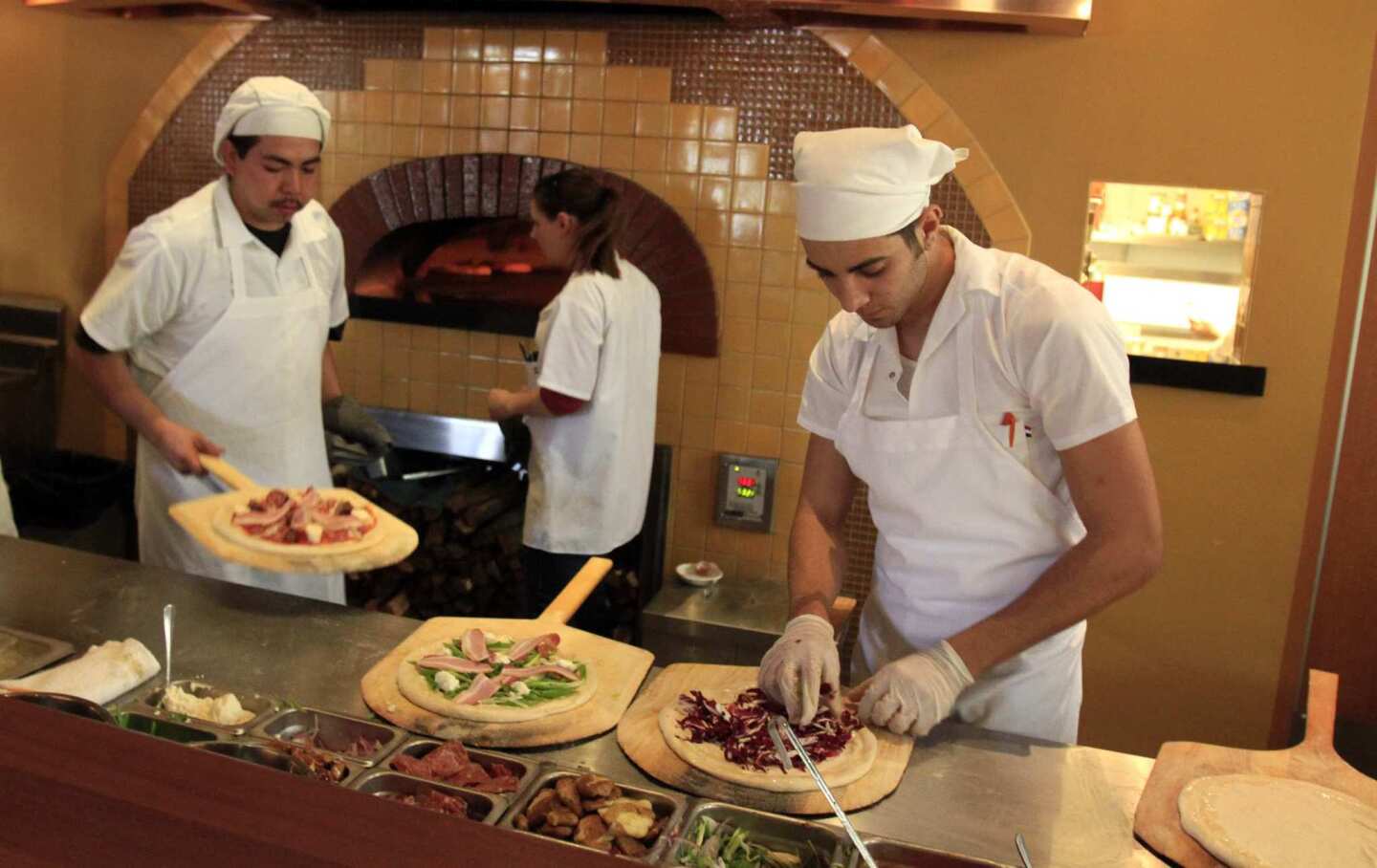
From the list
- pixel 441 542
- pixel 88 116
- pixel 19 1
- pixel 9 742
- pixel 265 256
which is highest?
pixel 19 1

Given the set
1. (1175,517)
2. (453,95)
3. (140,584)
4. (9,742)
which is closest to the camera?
(9,742)

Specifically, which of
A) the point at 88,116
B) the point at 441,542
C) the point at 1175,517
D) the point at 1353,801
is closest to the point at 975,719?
the point at 1353,801

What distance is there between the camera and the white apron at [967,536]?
201 cm

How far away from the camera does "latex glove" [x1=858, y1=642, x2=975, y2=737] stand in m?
1.81

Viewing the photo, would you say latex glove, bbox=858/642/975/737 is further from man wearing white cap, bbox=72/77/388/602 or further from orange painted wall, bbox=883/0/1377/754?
orange painted wall, bbox=883/0/1377/754

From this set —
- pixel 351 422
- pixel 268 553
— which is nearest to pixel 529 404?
pixel 351 422

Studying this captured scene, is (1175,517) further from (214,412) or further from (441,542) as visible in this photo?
(214,412)

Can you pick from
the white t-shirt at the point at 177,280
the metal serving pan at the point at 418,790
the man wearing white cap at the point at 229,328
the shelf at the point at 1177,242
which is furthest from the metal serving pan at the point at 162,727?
the shelf at the point at 1177,242

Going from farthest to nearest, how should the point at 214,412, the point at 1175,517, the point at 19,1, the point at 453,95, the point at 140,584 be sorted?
the point at 19,1
the point at 453,95
the point at 1175,517
the point at 214,412
the point at 140,584

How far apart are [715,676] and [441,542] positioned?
8.19 ft

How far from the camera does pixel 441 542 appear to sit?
14.2 feet

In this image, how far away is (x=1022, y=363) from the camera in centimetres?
194

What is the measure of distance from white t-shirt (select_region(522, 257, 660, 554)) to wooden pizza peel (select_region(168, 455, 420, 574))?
3.31 ft

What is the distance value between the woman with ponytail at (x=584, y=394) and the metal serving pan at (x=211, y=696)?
1.82 metres
